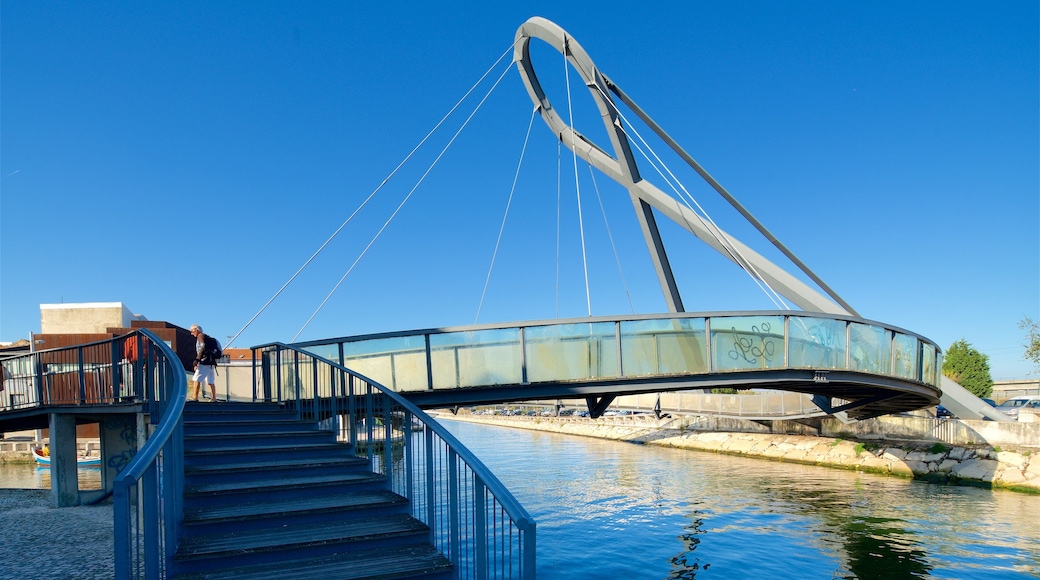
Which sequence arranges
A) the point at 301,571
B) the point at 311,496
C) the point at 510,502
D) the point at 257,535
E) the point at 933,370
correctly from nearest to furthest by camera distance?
1. the point at 510,502
2. the point at 301,571
3. the point at 257,535
4. the point at 311,496
5. the point at 933,370

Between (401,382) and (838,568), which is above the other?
(401,382)

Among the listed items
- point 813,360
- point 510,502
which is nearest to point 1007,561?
point 813,360

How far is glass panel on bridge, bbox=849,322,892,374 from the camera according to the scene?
1541cm

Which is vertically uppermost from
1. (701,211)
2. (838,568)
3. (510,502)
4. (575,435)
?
(701,211)

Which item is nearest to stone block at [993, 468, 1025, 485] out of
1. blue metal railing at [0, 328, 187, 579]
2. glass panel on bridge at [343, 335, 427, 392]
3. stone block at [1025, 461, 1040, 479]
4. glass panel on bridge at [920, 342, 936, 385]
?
stone block at [1025, 461, 1040, 479]

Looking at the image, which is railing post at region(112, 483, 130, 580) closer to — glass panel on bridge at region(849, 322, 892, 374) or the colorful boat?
glass panel on bridge at region(849, 322, 892, 374)

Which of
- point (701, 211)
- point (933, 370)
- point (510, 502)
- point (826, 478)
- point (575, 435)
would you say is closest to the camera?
point (510, 502)

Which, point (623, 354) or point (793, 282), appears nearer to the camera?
point (623, 354)

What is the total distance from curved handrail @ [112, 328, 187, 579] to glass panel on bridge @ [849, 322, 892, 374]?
14.3 meters

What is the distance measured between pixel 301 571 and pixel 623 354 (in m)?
9.11

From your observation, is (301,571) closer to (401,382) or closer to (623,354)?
(401,382)

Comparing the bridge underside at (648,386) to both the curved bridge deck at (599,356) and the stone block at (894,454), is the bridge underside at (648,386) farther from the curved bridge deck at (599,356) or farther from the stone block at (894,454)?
the stone block at (894,454)

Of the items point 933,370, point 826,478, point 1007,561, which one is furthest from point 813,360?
point 826,478

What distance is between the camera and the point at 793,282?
22.0 metres
